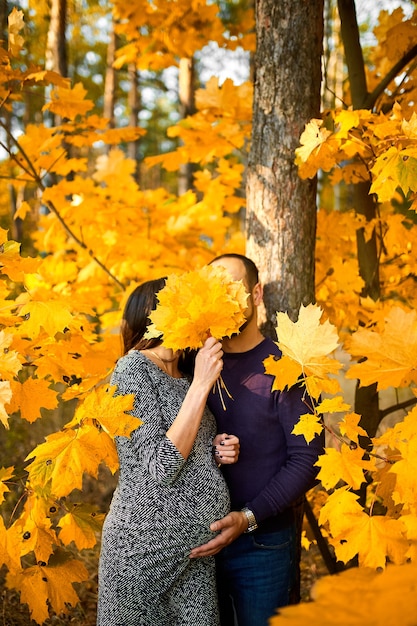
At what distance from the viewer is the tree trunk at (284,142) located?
2.37 meters

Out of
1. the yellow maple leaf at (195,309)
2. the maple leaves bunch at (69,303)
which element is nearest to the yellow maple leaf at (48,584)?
the maple leaves bunch at (69,303)

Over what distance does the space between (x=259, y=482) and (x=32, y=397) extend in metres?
0.87

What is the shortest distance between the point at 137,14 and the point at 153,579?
3528 mm

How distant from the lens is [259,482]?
2.01 m

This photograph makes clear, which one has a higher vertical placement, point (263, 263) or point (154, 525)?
point (263, 263)

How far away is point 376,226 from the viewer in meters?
2.88

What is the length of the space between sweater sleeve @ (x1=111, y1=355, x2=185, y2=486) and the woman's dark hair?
20 centimetres

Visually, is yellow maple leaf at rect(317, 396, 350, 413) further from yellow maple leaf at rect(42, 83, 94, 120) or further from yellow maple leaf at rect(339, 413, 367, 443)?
yellow maple leaf at rect(42, 83, 94, 120)

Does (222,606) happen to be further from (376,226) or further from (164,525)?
(376,226)

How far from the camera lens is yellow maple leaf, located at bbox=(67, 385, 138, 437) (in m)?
1.56

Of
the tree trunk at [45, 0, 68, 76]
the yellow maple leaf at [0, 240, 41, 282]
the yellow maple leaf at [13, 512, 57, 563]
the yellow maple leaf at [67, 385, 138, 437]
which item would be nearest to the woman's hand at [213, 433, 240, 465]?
the yellow maple leaf at [67, 385, 138, 437]

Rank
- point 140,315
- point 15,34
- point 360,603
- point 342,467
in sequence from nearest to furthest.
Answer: point 360,603 < point 342,467 < point 140,315 < point 15,34

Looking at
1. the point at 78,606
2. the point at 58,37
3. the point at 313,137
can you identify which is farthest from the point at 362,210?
the point at 58,37

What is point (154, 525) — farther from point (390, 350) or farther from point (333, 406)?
point (390, 350)
